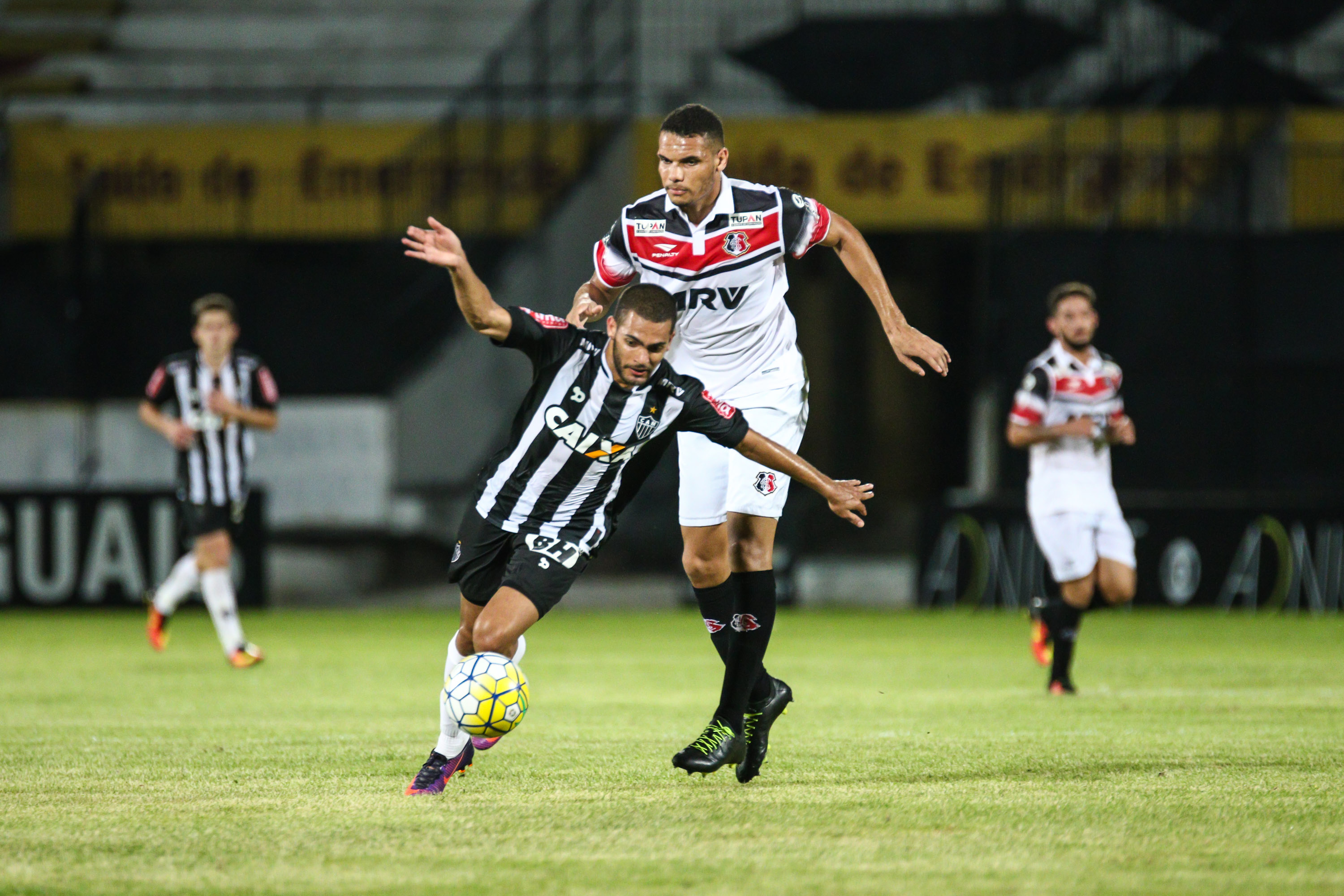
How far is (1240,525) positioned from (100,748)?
1127 centimetres

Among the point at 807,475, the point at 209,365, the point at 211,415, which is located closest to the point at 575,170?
the point at 209,365

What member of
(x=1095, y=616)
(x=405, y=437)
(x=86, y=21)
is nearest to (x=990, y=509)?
(x=1095, y=616)

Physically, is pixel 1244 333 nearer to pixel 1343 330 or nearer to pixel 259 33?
pixel 1343 330

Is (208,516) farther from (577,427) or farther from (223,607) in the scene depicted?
(577,427)

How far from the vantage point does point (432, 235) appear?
5129 mm

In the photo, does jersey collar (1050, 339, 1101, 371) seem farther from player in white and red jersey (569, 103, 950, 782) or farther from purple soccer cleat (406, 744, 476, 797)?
purple soccer cleat (406, 744, 476, 797)

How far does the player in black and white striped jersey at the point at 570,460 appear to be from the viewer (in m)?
5.39

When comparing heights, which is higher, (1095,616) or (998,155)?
(998,155)

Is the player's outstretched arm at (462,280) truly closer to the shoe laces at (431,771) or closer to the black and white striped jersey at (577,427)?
the black and white striped jersey at (577,427)

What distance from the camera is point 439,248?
512 cm

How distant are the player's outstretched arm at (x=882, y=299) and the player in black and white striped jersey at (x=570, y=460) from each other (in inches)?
20.2

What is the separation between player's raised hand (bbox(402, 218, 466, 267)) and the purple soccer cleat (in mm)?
1547

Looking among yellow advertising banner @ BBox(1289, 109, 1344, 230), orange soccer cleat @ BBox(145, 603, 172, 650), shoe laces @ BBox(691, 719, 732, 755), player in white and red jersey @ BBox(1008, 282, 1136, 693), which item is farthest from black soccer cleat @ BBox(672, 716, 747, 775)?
yellow advertising banner @ BBox(1289, 109, 1344, 230)

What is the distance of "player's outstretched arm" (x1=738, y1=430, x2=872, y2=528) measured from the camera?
547 cm
